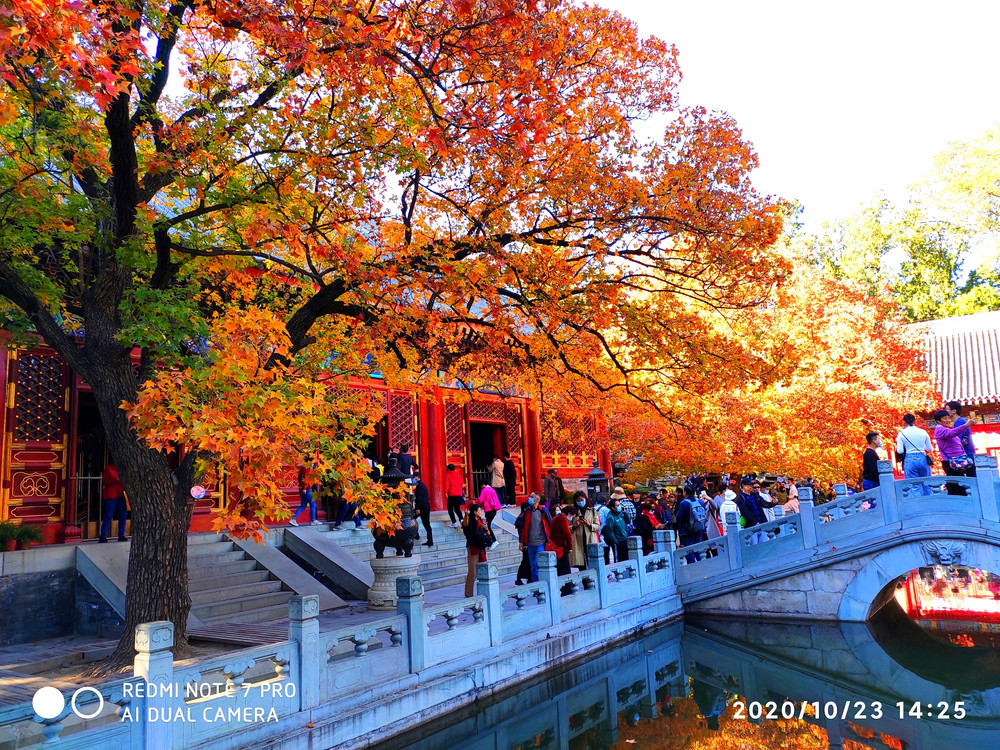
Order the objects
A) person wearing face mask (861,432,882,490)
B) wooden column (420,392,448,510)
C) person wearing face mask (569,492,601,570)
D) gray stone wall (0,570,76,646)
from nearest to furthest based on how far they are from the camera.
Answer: gray stone wall (0,570,76,646) → person wearing face mask (569,492,601,570) → person wearing face mask (861,432,882,490) → wooden column (420,392,448,510)

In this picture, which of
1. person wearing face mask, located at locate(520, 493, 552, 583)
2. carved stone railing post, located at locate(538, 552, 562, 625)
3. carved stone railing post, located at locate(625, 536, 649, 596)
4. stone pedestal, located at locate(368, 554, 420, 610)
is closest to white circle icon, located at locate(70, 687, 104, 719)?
stone pedestal, located at locate(368, 554, 420, 610)

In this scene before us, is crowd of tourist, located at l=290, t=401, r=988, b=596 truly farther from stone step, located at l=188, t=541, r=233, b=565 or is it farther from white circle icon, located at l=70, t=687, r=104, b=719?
white circle icon, located at l=70, t=687, r=104, b=719

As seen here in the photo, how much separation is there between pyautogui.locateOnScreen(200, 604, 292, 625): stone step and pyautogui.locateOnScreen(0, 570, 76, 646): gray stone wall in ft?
6.70

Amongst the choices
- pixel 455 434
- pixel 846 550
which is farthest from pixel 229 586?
pixel 846 550

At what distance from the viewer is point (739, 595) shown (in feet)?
41.6

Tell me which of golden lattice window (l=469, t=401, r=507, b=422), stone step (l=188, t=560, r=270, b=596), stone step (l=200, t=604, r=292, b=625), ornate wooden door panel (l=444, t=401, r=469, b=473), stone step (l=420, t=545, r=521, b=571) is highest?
golden lattice window (l=469, t=401, r=507, b=422)

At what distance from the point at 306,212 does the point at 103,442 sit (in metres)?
9.79

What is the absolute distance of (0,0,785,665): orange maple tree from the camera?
19.4 ft

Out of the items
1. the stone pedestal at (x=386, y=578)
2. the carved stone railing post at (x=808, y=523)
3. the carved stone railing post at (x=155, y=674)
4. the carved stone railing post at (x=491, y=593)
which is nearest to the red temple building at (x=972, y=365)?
the carved stone railing post at (x=808, y=523)

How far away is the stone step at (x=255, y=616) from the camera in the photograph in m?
9.27

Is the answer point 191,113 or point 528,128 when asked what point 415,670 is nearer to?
point 528,128

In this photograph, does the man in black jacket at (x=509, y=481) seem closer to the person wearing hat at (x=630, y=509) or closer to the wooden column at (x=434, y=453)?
the wooden column at (x=434, y=453)

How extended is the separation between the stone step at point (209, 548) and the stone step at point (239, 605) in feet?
4.35

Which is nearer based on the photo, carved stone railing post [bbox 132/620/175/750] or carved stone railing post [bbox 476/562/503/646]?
carved stone railing post [bbox 132/620/175/750]
